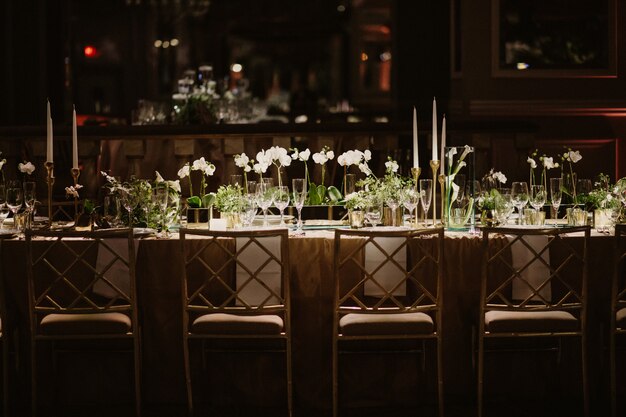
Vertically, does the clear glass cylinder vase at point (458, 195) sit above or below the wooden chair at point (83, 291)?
above

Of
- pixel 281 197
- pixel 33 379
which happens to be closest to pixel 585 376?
pixel 281 197

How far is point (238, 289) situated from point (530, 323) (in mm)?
1324

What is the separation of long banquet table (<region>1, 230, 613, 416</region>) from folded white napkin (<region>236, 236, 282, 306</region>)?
0.15 m

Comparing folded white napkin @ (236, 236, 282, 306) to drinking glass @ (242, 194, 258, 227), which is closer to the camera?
folded white napkin @ (236, 236, 282, 306)

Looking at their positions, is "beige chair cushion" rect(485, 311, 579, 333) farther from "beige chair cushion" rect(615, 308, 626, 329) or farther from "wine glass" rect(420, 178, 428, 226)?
"wine glass" rect(420, 178, 428, 226)

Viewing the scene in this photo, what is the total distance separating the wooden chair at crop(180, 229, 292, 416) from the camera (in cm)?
388

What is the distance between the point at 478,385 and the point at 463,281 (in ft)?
1.74

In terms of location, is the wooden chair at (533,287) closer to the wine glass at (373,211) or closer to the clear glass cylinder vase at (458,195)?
the clear glass cylinder vase at (458,195)

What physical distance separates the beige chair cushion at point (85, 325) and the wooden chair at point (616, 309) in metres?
2.21

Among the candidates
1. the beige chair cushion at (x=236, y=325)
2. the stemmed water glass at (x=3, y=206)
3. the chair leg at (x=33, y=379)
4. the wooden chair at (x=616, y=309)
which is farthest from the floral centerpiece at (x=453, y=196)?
the stemmed water glass at (x=3, y=206)

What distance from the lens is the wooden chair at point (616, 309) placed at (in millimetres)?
3961

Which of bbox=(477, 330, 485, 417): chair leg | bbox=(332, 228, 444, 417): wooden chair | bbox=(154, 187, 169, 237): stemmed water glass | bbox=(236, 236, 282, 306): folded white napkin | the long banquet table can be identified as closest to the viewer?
bbox=(332, 228, 444, 417): wooden chair

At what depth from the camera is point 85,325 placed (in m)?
3.97

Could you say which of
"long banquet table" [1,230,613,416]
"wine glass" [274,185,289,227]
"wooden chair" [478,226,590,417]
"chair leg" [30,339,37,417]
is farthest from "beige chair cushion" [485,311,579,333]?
"chair leg" [30,339,37,417]
